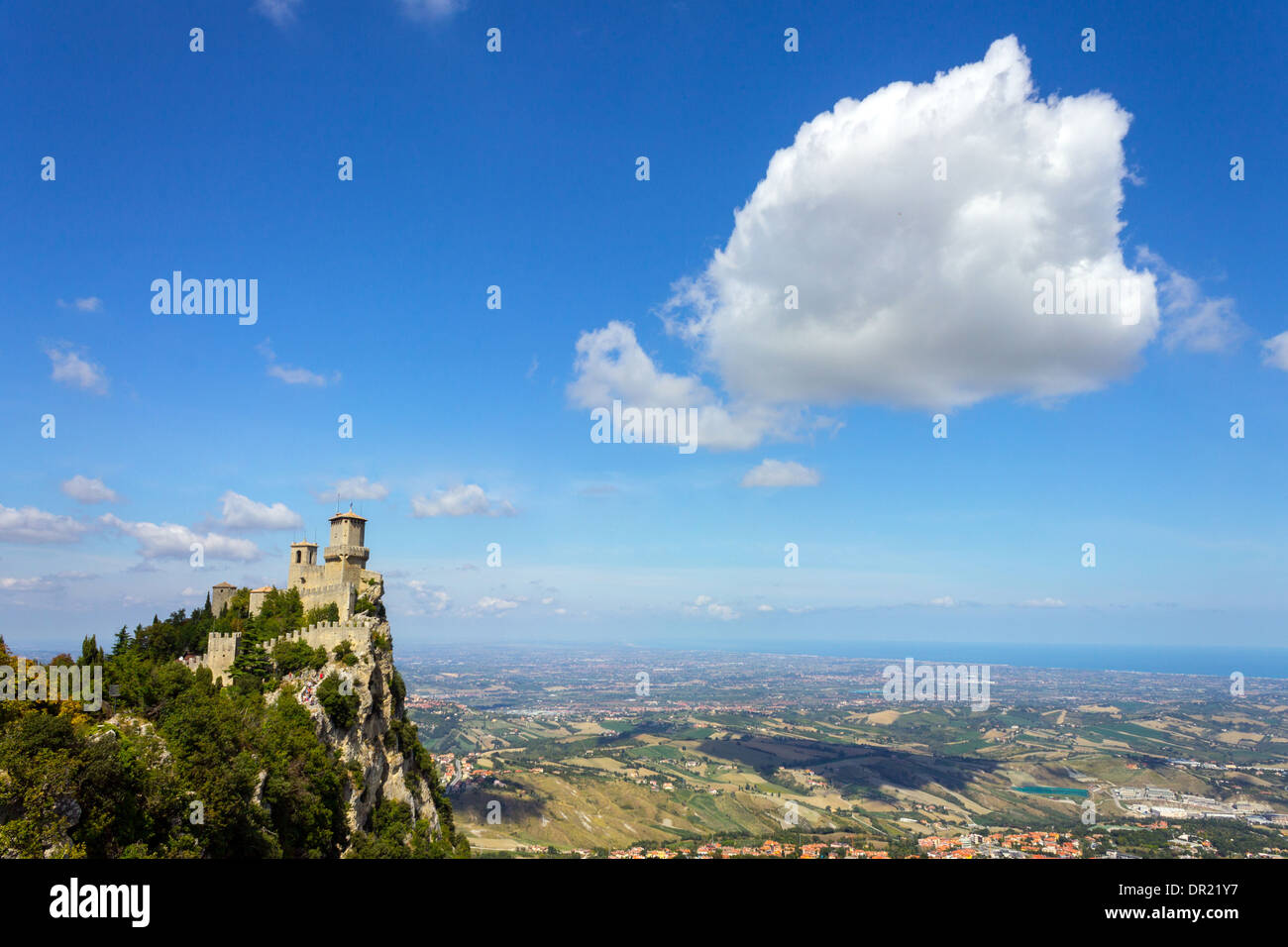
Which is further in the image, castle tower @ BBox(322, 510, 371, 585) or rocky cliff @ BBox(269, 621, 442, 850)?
castle tower @ BBox(322, 510, 371, 585)

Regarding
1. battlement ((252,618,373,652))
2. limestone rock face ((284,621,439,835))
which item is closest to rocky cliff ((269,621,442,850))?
limestone rock face ((284,621,439,835))

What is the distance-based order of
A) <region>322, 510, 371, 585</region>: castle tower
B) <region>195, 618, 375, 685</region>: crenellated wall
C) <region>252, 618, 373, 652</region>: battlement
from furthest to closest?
<region>322, 510, 371, 585</region>: castle tower, <region>252, 618, 373, 652</region>: battlement, <region>195, 618, 375, 685</region>: crenellated wall

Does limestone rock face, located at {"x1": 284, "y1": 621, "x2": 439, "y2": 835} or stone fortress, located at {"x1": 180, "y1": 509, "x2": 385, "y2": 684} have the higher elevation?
stone fortress, located at {"x1": 180, "y1": 509, "x2": 385, "y2": 684}

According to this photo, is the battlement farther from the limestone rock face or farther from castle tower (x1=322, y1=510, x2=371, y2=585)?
castle tower (x1=322, y1=510, x2=371, y2=585)

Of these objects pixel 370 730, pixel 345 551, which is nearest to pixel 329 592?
pixel 345 551

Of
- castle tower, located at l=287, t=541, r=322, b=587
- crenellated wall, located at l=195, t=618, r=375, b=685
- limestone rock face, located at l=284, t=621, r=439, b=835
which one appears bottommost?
limestone rock face, located at l=284, t=621, r=439, b=835

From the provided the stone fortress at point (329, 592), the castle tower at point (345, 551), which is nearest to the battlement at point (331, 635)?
the stone fortress at point (329, 592)

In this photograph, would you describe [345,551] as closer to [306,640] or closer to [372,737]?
[306,640]

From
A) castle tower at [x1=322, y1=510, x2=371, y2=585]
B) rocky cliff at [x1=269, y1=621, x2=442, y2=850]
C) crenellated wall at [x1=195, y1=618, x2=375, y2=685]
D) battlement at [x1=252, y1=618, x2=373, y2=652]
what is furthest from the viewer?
castle tower at [x1=322, y1=510, x2=371, y2=585]
